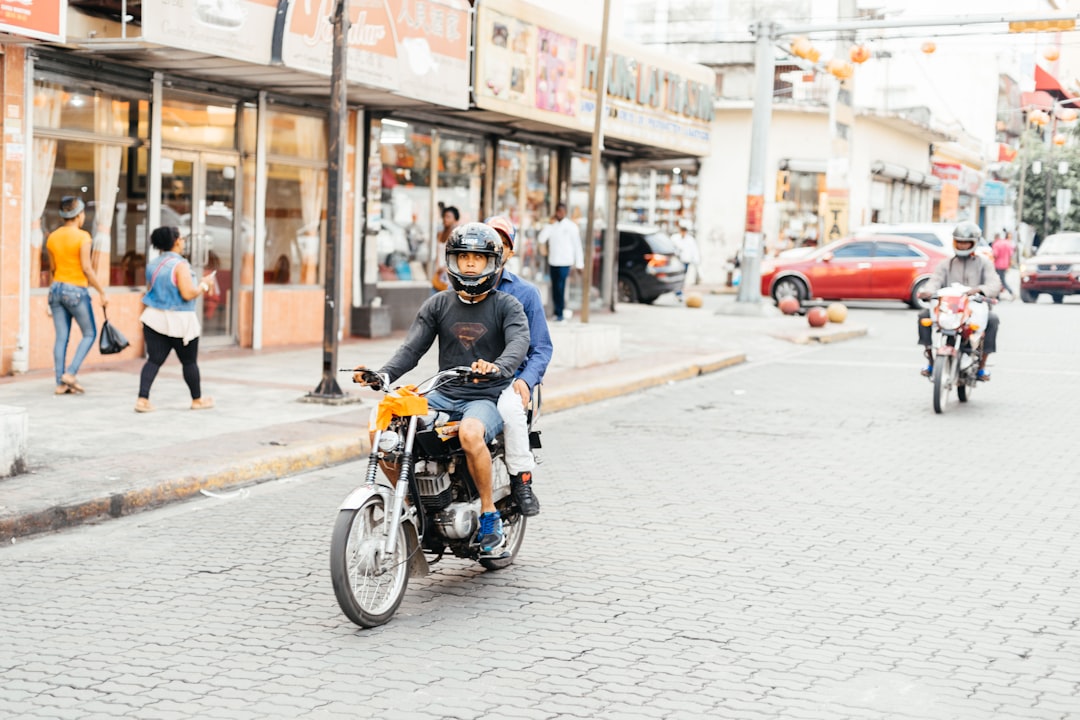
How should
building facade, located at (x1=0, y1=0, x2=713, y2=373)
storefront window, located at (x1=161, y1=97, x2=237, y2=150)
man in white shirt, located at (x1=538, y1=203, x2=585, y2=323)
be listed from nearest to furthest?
building facade, located at (x1=0, y1=0, x2=713, y2=373), storefront window, located at (x1=161, y1=97, x2=237, y2=150), man in white shirt, located at (x1=538, y1=203, x2=585, y2=323)

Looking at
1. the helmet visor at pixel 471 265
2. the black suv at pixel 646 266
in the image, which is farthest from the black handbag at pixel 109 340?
the black suv at pixel 646 266

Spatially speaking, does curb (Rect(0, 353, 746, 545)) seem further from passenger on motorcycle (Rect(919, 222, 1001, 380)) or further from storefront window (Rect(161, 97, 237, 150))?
passenger on motorcycle (Rect(919, 222, 1001, 380))

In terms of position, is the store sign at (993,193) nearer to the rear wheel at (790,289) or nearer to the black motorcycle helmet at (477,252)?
the rear wheel at (790,289)

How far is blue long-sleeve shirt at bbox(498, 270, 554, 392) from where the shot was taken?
638 centimetres

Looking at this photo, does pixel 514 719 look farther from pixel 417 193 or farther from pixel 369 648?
pixel 417 193

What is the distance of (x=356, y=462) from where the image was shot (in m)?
10.0

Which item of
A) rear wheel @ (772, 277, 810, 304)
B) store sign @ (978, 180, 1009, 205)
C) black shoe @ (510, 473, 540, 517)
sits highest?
store sign @ (978, 180, 1009, 205)

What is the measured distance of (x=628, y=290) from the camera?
29.4 metres

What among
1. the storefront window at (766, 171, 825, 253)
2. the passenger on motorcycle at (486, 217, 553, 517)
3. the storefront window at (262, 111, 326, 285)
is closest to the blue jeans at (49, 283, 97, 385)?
the storefront window at (262, 111, 326, 285)

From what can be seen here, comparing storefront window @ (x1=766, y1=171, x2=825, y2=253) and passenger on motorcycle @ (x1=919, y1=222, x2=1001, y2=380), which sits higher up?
storefront window @ (x1=766, y1=171, x2=825, y2=253)

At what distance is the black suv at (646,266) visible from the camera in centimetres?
2888

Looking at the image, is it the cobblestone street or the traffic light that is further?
the traffic light

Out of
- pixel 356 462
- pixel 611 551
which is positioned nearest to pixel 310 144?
pixel 356 462

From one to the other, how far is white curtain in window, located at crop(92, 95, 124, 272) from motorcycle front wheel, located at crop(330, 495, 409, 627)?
9109mm
